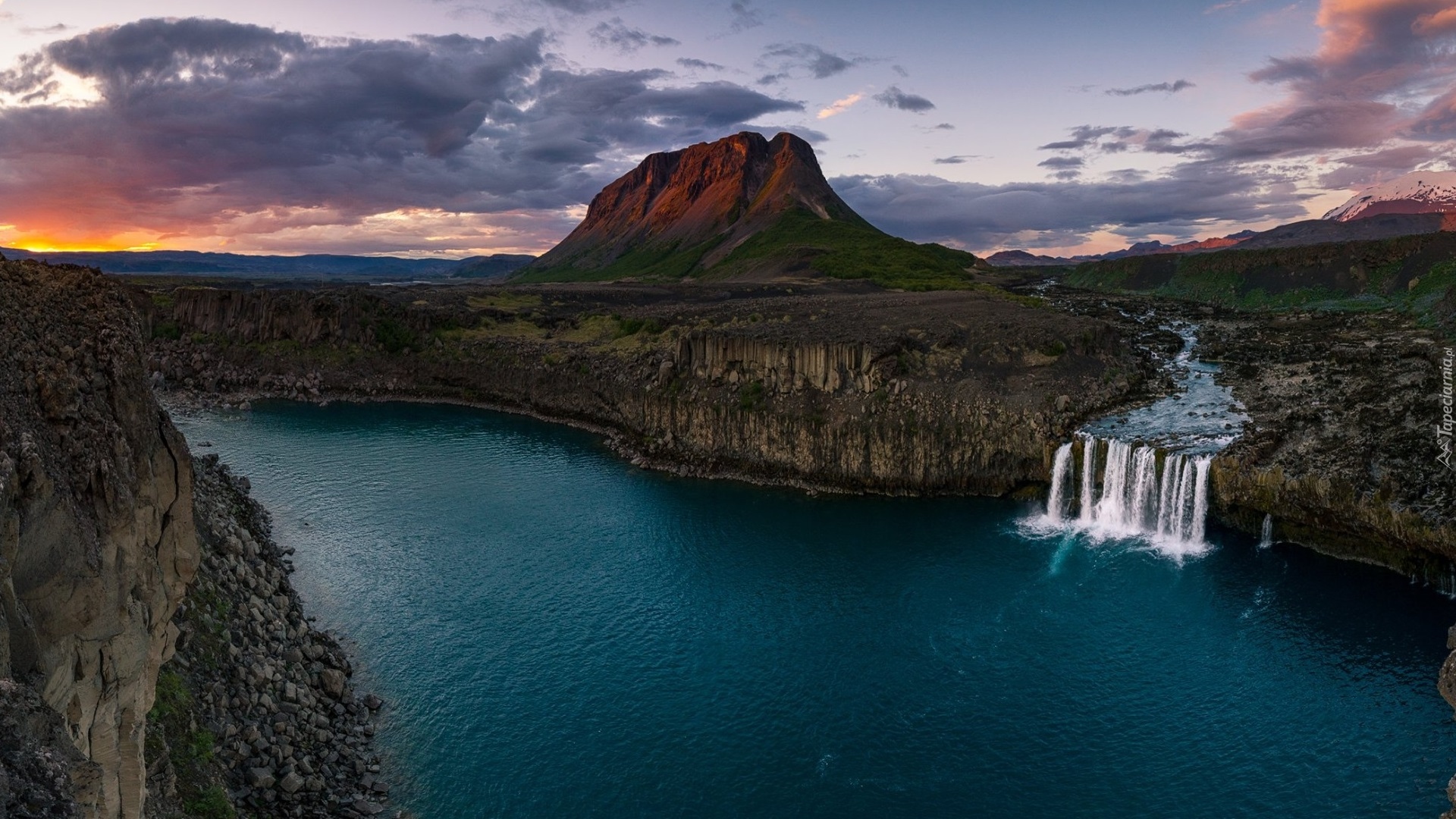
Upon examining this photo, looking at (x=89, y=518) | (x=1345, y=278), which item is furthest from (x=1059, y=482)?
(x=1345, y=278)

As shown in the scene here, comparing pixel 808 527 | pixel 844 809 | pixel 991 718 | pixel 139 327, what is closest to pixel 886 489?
pixel 808 527

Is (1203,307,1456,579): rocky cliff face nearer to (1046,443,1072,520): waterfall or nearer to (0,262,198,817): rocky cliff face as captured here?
(1046,443,1072,520): waterfall

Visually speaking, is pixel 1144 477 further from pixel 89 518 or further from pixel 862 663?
pixel 89 518

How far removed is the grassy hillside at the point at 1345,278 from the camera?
122m

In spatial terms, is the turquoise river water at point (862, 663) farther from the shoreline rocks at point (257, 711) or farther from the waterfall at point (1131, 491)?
the waterfall at point (1131, 491)

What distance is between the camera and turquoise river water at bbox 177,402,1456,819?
3234 cm

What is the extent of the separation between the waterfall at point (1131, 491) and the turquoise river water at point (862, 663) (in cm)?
218

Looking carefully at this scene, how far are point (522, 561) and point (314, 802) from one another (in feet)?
85.1

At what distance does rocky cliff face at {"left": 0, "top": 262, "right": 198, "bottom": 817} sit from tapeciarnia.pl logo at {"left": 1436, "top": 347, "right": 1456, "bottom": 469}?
65.5 metres

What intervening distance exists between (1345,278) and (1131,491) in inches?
4726

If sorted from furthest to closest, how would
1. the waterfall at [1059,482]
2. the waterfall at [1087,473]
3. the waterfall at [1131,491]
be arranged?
the waterfall at [1059,482] → the waterfall at [1087,473] → the waterfall at [1131,491]

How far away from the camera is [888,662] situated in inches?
1655

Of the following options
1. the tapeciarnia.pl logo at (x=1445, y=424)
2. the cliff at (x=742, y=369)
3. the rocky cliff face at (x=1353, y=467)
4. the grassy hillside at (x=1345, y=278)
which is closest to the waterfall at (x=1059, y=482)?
the cliff at (x=742, y=369)

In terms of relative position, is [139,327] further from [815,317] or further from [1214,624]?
[815,317]
